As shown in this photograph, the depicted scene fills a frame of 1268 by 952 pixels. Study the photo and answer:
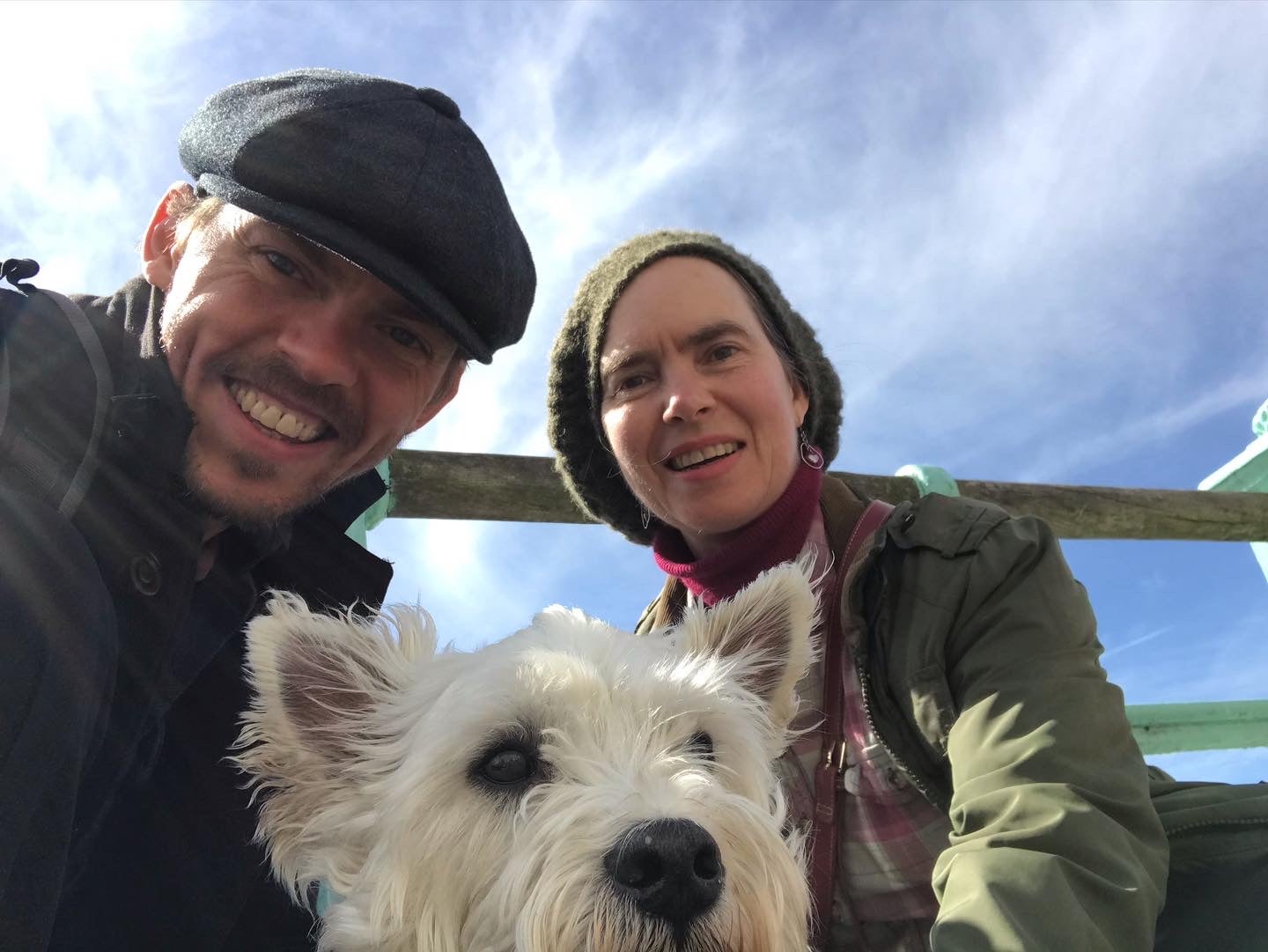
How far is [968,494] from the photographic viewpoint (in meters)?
4.79

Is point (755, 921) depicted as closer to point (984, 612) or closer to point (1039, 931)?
point (1039, 931)

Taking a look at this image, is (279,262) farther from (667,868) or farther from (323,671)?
(667,868)

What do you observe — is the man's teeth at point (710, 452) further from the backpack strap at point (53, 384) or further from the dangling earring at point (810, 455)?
the backpack strap at point (53, 384)

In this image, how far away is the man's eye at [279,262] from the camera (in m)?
2.86

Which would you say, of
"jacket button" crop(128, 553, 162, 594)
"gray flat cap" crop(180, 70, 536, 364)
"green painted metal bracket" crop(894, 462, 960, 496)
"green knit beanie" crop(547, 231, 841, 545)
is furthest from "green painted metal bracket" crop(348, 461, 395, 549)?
"green painted metal bracket" crop(894, 462, 960, 496)

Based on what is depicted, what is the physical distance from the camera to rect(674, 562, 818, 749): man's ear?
2.57 metres

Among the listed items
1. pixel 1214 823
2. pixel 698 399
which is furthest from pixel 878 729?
pixel 698 399

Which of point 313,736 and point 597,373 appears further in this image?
point 597,373

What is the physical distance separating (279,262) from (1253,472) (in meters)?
6.62

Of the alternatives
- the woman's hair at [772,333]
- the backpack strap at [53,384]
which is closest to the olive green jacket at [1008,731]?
the woman's hair at [772,333]

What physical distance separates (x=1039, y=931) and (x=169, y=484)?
97.3 inches

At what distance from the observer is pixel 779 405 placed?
3236 mm

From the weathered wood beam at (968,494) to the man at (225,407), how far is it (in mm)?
568

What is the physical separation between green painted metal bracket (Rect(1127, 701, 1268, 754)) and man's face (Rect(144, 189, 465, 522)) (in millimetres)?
4347
